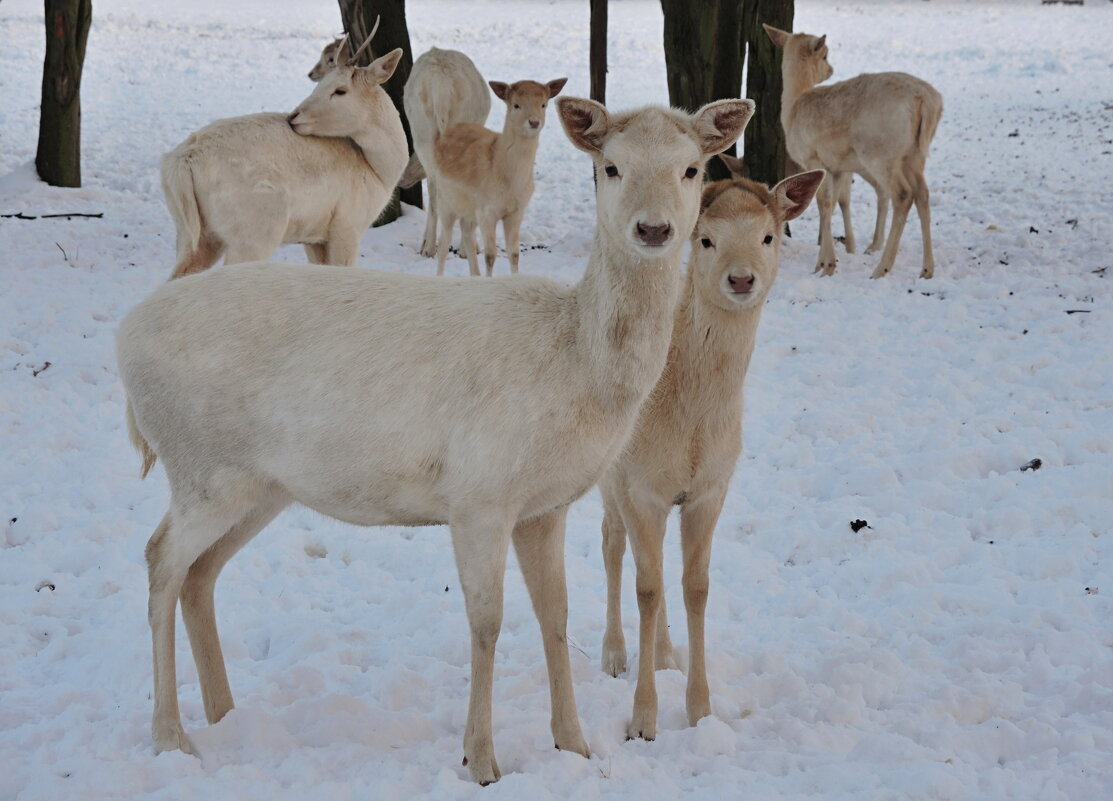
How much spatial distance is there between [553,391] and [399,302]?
2.19 ft

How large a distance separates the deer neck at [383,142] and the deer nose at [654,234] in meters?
4.60

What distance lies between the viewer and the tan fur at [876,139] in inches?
405

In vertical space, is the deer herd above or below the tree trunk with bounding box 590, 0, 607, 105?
below

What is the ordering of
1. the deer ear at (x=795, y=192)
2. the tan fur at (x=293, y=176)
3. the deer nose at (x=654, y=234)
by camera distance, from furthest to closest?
1. the tan fur at (x=293, y=176)
2. the deer ear at (x=795, y=192)
3. the deer nose at (x=654, y=234)

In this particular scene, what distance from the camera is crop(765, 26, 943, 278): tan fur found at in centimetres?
1030

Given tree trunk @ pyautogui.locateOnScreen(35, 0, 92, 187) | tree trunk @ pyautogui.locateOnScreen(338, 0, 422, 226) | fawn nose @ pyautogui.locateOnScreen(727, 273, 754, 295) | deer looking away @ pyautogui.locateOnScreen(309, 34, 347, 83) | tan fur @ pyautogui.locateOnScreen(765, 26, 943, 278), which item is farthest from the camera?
tree trunk @ pyautogui.locateOnScreen(35, 0, 92, 187)

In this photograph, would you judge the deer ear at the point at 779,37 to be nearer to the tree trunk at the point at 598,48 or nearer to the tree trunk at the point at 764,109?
the tree trunk at the point at 764,109

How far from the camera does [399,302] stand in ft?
12.5

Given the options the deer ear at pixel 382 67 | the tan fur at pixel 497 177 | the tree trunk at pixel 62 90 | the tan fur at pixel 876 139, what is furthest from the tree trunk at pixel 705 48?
the tree trunk at pixel 62 90

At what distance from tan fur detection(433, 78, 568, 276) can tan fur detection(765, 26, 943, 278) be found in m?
Answer: 2.55

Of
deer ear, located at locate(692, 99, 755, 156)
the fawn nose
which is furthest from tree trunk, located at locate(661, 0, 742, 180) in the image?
deer ear, located at locate(692, 99, 755, 156)

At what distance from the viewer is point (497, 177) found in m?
9.89

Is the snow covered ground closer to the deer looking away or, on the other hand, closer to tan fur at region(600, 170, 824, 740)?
tan fur at region(600, 170, 824, 740)

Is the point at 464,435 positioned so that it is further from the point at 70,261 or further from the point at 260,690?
the point at 70,261
